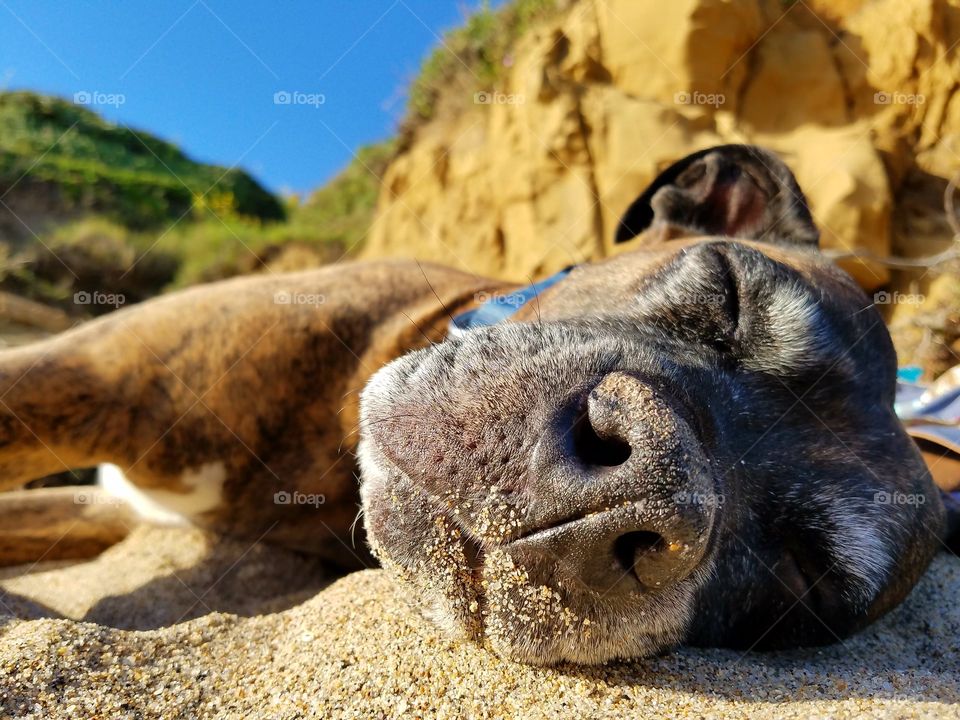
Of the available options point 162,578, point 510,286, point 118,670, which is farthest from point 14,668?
point 510,286

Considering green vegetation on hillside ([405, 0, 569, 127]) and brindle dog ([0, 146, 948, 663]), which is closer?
brindle dog ([0, 146, 948, 663])

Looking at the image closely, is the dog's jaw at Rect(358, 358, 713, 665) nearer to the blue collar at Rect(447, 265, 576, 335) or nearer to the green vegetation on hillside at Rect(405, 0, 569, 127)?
the blue collar at Rect(447, 265, 576, 335)

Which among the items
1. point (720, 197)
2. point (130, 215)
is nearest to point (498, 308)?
point (720, 197)

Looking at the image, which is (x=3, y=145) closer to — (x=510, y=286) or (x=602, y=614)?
(x=510, y=286)

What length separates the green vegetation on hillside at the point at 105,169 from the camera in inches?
654

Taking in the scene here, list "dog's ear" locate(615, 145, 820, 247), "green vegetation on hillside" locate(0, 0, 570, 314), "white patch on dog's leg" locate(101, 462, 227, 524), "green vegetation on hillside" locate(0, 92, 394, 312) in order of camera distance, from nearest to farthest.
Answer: "white patch on dog's leg" locate(101, 462, 227, 524) < "dog's ear" locate(615, 145, 820, 247) < "green vegetation on hillside" locate(0, 0, 570, 314) < "green vegetation on hillside" locate(0, 92, 394, 312)

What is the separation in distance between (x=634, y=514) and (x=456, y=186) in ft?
30.8

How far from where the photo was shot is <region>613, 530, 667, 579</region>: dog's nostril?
1414mm

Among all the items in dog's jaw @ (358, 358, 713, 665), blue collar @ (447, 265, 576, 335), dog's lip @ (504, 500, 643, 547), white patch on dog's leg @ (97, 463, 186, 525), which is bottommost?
white patch on dog's leg @ (97, 463, 186, 525)

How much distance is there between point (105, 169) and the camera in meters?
18.9

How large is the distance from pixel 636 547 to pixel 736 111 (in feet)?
27.6

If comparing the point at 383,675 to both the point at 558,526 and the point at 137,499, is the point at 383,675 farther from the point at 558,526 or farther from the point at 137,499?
the point at 137,499

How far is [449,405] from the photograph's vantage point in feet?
5.27

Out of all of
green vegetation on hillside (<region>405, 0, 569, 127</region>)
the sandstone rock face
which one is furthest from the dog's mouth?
green vegetation on hillside (<region>405, 0, 569, 127</region>)
